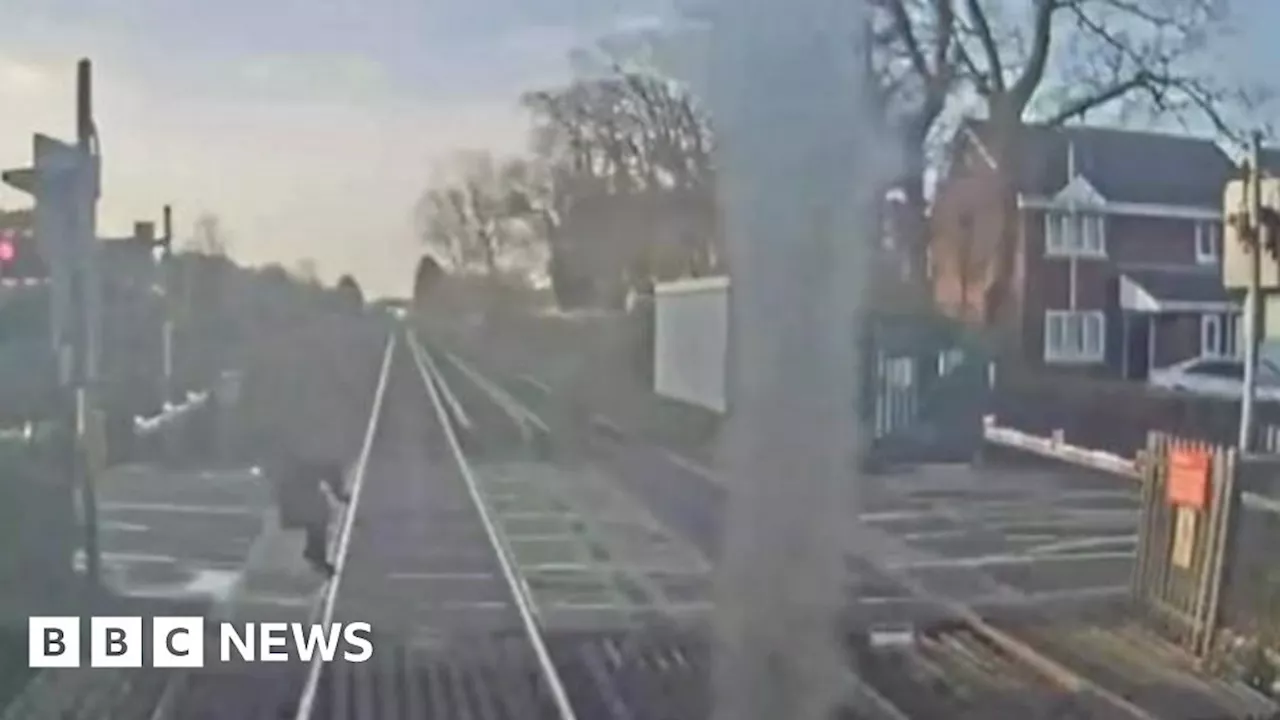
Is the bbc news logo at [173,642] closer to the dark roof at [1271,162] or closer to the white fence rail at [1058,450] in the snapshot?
the white fence rail at [1058,450]

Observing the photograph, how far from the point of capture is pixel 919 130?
2025mm

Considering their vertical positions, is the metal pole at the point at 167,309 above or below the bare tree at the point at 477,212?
below

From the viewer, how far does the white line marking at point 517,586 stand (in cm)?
205

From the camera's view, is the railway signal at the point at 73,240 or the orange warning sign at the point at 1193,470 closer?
the railway signal at the point at 73,240

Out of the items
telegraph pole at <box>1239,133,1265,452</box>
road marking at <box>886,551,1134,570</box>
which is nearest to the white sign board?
telegraph pole at <box>1239,133,1265,452</box>

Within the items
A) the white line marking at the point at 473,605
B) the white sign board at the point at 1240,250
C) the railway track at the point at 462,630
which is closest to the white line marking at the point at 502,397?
the railway track at the point at 462,630

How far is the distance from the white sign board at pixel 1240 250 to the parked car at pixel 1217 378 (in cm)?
9

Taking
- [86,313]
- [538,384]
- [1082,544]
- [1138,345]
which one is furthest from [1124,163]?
[86,313]

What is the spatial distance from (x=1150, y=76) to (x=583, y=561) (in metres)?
0.87

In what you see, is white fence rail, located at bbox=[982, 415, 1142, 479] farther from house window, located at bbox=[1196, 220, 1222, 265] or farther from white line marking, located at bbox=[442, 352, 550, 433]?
white line marking, located at bbox=[442, 352, 550, 433]

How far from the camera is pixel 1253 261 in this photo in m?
2.11

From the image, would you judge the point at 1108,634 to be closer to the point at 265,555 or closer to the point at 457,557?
the point at 457,557

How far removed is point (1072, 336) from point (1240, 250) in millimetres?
227

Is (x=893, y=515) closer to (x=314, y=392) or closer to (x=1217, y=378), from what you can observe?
(x=1217, y=378)
